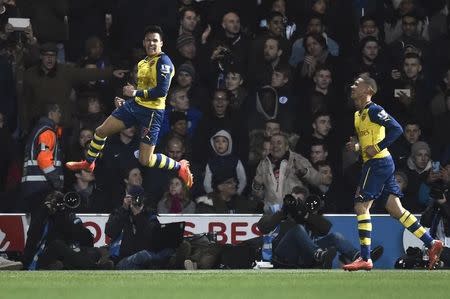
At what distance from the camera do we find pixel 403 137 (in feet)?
65.4

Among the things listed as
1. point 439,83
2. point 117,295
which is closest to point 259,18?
point 439,83

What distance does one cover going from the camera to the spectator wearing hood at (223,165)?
62.5 ft

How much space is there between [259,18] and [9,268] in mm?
6417

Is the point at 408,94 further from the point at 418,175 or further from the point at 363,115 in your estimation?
the point at 363,115

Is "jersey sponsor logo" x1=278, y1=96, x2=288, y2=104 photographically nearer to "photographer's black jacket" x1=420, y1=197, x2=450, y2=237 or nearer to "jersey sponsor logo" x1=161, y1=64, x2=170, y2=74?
"photographer's black jacket" x1=420, y1=197, x2=450, y2=237

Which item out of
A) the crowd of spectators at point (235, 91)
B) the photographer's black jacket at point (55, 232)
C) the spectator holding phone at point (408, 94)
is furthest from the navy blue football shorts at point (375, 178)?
the spectator holding phone at point (408, 94)

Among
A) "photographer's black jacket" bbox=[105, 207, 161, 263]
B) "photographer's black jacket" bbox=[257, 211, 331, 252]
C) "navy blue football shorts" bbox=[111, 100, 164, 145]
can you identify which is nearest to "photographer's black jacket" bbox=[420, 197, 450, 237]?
"photographer's black jacket" bbox=[257, 211, 331, 252]

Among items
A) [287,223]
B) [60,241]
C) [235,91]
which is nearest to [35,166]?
[60,241]

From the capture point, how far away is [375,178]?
16.0 m

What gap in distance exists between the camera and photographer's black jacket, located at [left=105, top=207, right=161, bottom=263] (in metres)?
17.3

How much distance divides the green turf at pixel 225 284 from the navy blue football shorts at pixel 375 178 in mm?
935

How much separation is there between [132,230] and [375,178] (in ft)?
11.0

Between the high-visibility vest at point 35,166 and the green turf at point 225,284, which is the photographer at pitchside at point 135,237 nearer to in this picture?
the green turf at point 225,284

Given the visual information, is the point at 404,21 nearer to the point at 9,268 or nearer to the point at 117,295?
the point at 9,268
